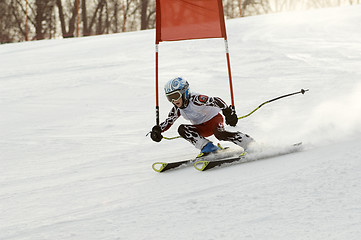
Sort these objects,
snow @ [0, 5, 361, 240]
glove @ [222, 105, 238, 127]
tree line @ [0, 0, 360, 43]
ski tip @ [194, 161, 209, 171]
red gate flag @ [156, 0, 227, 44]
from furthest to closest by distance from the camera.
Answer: tree line @ [0, 0, 360, 43] < red gate flag @ [156, 0, 227, 44] < glove @ [222, 105, 238, 127] < ski tip @ [194, 161, 209, 171] < snow @ [0, 5, 361, 240]

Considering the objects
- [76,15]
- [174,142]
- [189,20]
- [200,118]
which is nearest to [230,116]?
[200,118]

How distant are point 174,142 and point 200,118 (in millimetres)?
1457

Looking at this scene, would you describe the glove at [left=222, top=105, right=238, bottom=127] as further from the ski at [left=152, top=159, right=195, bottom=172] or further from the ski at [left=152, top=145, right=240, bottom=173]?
the ski at [left=152, top=159, right=195, bottom=172]

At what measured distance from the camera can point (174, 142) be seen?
6938 millimetres

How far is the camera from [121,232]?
3506 mm

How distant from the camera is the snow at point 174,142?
3.60 meters

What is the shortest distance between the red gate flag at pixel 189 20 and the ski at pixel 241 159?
5.10 ft

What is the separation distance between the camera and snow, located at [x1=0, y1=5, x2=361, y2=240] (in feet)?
11.8

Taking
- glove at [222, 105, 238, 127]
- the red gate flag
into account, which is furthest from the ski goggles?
the red gate flag

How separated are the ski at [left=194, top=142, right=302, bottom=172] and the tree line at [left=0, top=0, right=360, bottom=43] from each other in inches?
784

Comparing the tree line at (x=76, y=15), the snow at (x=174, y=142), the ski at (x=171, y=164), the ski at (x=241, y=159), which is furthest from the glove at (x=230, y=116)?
the tree line at (x=76, y=15)

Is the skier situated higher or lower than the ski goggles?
lower

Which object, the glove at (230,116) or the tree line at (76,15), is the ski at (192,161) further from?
the tree line at (76,15)

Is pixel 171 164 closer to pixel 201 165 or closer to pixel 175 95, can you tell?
pixel 201 165
